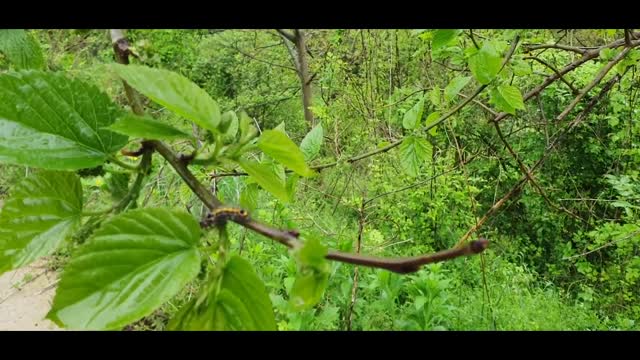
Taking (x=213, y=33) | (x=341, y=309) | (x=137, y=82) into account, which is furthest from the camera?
(x=213, y=33)

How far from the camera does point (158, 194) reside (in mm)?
2396

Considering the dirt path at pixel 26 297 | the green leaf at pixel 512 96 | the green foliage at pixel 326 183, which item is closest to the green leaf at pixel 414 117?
the green foliage at pixel 326 183

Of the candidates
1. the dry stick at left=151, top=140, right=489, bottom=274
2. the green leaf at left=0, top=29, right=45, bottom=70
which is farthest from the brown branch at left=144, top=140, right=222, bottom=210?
the green leaf at left=0, top=29, right=45, bottom=70

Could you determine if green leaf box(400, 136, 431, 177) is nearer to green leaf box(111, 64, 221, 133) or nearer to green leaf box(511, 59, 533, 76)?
green leaf box(511, 59, 533, 76)

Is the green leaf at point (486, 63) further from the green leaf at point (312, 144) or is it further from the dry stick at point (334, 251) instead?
the dry stick at point (334, 251)

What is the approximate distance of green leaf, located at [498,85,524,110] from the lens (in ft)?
2.42

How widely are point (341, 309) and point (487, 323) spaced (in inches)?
26.5

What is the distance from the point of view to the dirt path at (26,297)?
2.85 metres

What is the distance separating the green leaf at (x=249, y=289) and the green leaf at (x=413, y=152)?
2.04 feet

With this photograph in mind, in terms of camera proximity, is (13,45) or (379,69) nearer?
(13,45)

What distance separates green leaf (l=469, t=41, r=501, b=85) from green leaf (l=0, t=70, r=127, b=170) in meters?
0.50

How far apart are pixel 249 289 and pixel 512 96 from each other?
2.06ft
